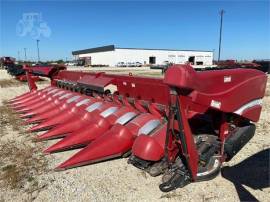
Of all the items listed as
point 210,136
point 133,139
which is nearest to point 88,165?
point 133,139

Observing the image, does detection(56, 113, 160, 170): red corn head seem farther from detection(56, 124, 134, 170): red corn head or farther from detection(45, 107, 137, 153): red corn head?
detection(45, 107, 137, 153): red corn head

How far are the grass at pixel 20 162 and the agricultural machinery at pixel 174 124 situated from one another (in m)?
0.32

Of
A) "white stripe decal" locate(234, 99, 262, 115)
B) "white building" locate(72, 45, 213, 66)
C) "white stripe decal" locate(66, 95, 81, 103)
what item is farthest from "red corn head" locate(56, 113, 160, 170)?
"white building" locate(72, 45, 213, 66)

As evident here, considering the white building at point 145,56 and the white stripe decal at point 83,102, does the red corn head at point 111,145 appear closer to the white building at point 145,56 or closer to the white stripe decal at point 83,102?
the white stripe decal at point 83,102

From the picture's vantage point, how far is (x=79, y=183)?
132 inches

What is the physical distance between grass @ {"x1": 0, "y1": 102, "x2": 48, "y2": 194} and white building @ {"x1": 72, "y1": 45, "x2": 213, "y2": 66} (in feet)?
200

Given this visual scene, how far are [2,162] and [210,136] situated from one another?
118 inches

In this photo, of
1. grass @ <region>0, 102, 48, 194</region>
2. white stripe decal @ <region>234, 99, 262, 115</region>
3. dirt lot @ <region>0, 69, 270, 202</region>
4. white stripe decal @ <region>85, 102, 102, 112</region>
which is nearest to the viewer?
dirt lot @ <region>0, 69, 270, 202</region>

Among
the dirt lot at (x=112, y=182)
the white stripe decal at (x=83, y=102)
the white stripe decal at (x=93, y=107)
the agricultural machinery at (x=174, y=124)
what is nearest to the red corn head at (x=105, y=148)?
the agricultural machinery at (x=174, y=124)

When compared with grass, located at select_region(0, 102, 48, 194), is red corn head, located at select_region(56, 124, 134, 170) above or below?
above

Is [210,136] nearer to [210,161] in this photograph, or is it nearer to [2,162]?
[210,161]

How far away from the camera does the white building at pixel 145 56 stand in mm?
66812

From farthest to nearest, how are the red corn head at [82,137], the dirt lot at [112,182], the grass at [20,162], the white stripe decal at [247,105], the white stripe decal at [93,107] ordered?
the white stripe decal at [93,107] < the red corn head at [82,137] < the grass at [20,162] < the white stripe decal at [247,105] < the dirt lot at [112,182]

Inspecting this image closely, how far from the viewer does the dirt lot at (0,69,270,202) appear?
307 cm
